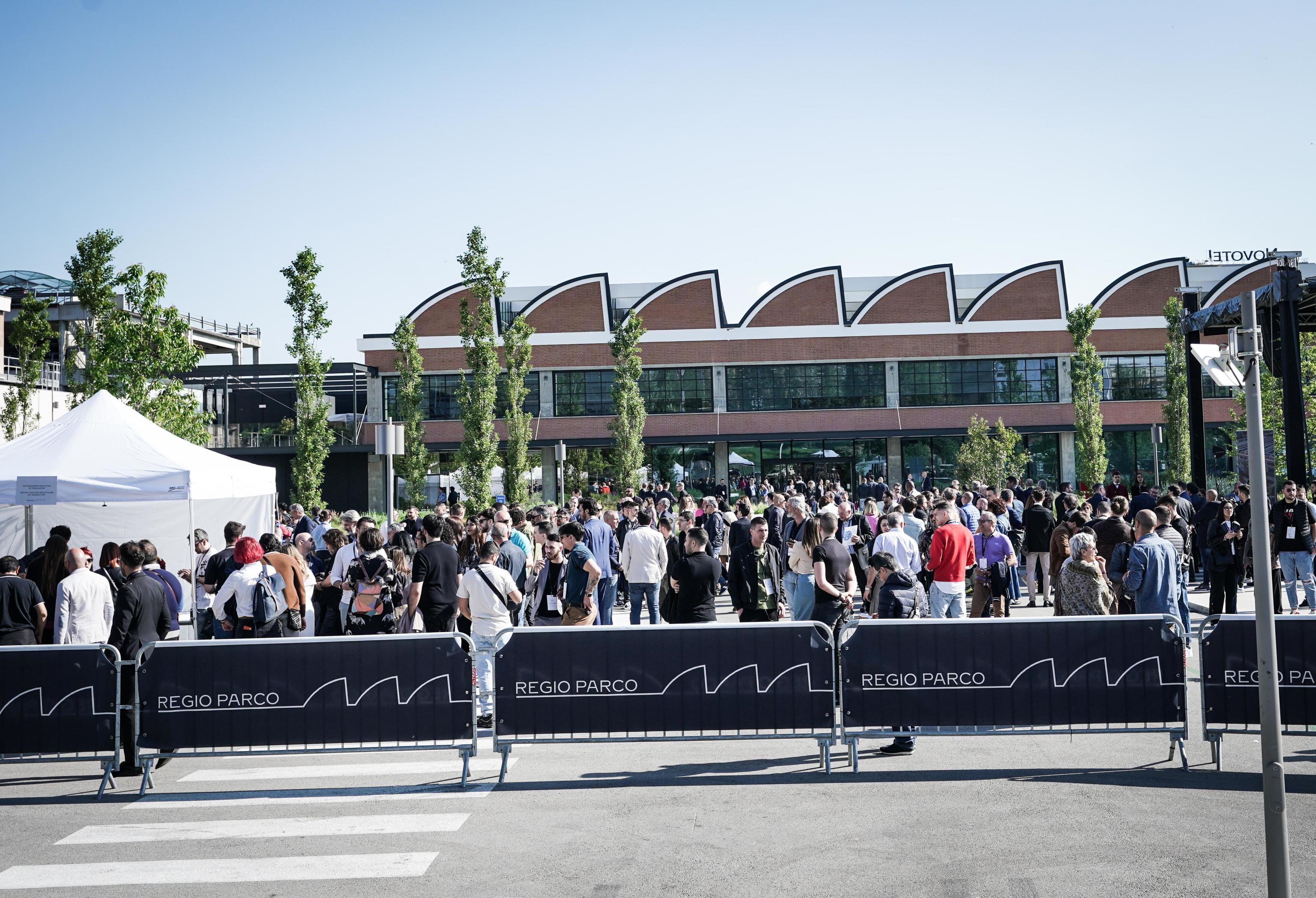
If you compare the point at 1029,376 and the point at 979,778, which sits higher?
the point at 1029,376

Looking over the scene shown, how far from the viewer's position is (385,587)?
32.9ft

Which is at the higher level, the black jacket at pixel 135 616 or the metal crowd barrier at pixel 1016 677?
the black jacket at pixel 135 616

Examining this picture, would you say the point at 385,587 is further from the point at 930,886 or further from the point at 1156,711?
the point at 1156,711

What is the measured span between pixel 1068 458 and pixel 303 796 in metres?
44.7

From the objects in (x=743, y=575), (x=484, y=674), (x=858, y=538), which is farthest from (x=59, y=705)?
(x=858, y=538)

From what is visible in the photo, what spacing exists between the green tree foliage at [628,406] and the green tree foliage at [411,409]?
7772mm

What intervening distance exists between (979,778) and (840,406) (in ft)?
133

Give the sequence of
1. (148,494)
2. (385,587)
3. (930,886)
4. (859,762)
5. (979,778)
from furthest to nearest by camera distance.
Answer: (148,494)
(385,587)
(859,762)
(979,778)
(930,886)

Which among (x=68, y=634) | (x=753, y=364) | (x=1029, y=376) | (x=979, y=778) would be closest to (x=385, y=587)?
(x=68, y=634)

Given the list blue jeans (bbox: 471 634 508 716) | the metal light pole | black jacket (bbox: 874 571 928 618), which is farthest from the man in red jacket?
the metal light pole

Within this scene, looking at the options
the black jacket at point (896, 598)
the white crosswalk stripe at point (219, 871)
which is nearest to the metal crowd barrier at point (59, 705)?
the white crosswalk stripe at point (219, 871)

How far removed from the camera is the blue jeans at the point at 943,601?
431 inches

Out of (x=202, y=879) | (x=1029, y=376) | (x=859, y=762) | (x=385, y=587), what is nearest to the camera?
(x=202, y=879)

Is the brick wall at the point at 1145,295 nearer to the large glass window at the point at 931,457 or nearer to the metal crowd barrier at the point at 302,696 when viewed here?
the large glass window at the point at 931,457
